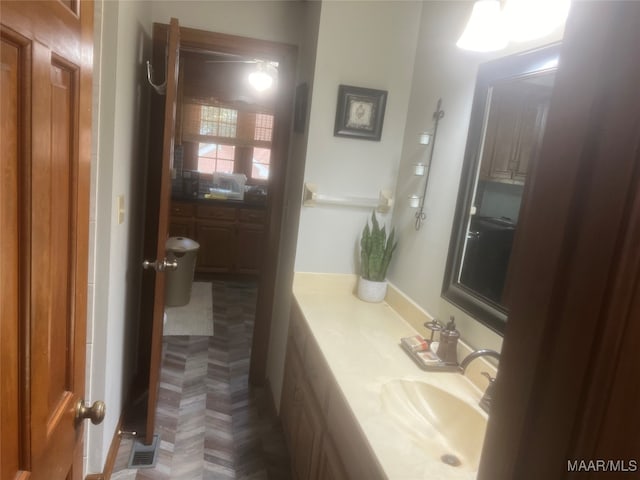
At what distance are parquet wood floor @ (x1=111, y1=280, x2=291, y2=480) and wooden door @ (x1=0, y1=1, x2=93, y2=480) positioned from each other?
1282 mm

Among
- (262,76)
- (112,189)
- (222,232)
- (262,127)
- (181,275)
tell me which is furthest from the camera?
(262,127)

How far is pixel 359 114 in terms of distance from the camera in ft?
6.91

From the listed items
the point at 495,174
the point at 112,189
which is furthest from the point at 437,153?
the point at 112,189

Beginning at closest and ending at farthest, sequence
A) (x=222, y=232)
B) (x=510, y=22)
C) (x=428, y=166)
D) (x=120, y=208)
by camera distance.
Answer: (x=510, y=22) < (x=120, y=208) < (x=428, y=166) < (x=222, y=232)

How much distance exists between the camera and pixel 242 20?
7.88 ft

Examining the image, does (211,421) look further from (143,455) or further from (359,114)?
(359,114)

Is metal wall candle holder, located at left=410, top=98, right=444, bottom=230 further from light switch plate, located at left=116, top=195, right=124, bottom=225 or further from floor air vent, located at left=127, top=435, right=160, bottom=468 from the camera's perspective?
floor air vent, located at left=127, top=435, right=160, bottom=468

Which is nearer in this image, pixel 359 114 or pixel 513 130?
pixel 513 130

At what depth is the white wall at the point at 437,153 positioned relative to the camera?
1.71 meters

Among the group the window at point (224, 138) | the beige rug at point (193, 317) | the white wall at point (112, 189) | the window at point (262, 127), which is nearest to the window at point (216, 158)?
the window at point (224, 138)

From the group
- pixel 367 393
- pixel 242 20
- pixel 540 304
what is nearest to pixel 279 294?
pixel 367 393

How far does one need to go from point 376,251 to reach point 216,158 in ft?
13.3

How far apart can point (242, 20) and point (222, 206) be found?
251 centimetres

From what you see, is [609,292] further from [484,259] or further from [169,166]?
[169,166]
